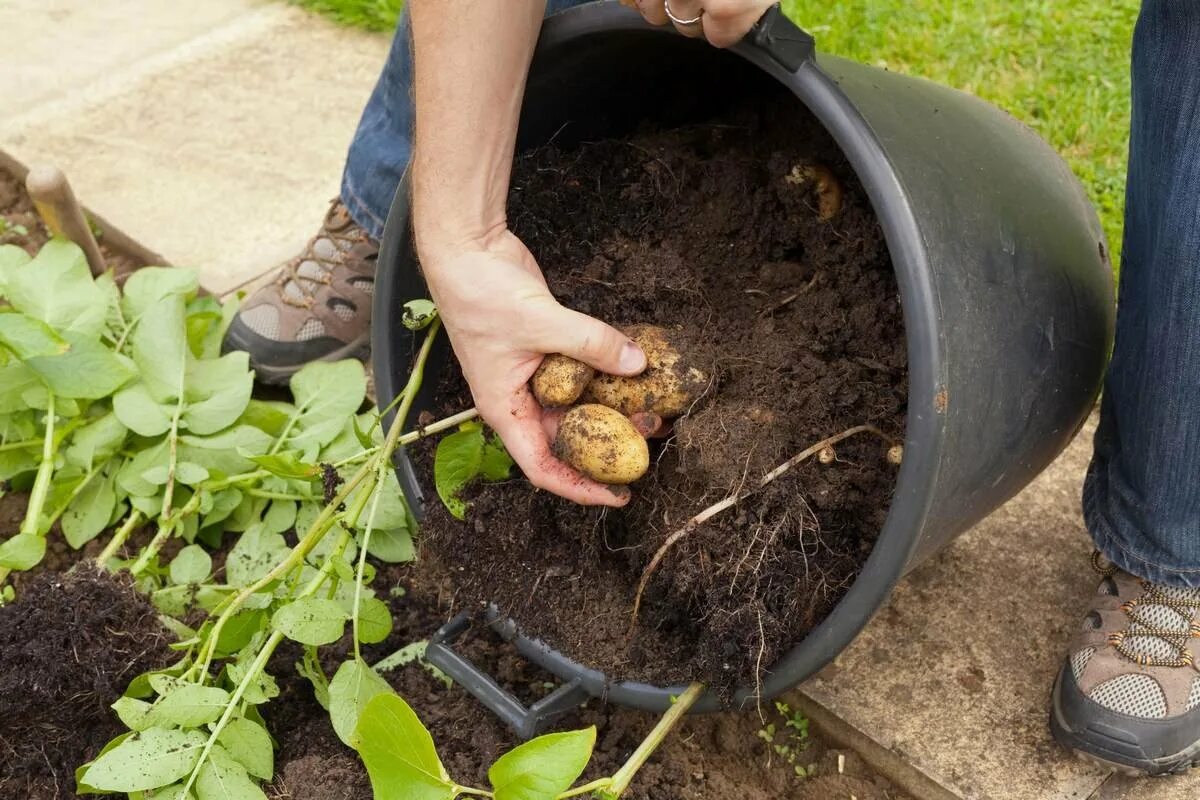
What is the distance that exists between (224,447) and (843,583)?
879 mm

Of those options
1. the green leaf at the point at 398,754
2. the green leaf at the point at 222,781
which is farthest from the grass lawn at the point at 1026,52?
the green leaf at the point at 222,781

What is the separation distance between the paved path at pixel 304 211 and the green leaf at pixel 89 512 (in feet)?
1.69

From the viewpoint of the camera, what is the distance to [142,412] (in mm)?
1536

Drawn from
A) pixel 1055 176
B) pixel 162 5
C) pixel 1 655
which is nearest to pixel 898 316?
pixel 1055 176

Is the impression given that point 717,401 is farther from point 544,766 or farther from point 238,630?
point 238,630

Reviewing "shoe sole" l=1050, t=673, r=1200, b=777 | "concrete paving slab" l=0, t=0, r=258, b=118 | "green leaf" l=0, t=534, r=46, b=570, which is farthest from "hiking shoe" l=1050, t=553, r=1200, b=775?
"concrete paving slab" l=0, t=0, r=258, b=118

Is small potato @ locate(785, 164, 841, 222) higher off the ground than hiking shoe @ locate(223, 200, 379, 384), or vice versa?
small potato @ locate(785, 164, 841, 222)

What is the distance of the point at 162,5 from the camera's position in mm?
2729

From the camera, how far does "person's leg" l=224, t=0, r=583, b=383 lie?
1.75 metres

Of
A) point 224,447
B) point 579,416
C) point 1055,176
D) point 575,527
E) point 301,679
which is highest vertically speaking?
point 1055,176

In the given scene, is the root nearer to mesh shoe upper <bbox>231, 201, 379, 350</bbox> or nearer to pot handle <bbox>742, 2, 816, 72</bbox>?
pot handle <bbox>742, 2, 816, 72</bbox>

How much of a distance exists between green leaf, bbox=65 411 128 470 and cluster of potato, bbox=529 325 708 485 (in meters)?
0.75

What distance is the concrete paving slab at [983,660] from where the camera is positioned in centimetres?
129

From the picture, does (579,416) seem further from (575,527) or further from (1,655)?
(1,655)
